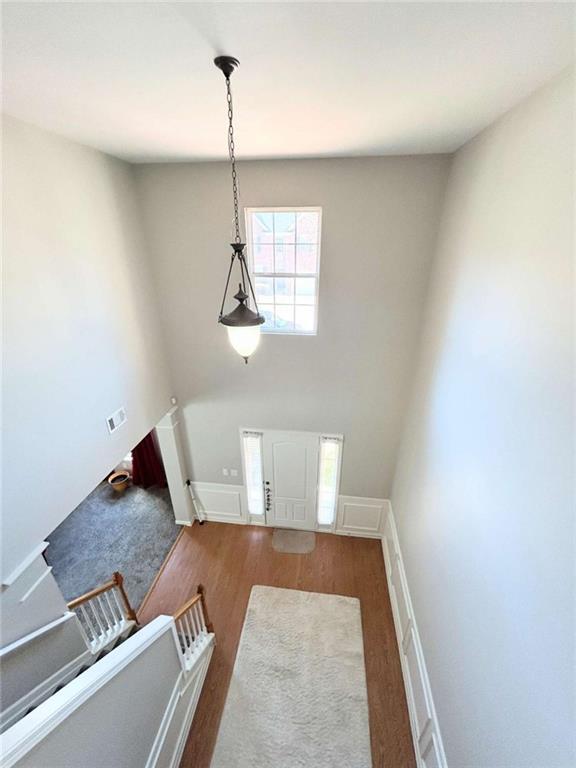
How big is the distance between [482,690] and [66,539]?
5616 millimetres

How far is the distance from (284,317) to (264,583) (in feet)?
11.5

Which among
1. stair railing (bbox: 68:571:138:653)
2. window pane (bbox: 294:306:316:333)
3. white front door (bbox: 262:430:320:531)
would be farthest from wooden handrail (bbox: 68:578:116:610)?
window pane (bbox: 294:306:316:333)

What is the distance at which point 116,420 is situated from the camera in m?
3.16

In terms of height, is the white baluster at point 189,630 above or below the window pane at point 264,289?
below

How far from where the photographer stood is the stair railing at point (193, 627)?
10.0 ft

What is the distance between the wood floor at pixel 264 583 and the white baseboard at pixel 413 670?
0.48 ft

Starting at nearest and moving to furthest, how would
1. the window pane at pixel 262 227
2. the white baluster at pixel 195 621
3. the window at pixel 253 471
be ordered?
the white baluster at pixel 195 621 < the window pane at pixel 262 227 < the window at pixel 253 471

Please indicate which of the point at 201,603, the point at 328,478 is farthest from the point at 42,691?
the point at 328,478

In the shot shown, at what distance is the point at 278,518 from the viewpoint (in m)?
5.03

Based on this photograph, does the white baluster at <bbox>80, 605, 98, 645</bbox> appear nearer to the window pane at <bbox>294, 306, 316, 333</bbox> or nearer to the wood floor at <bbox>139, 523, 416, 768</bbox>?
the wood floor at <bbox>139, 523, 416, 768</bbox>

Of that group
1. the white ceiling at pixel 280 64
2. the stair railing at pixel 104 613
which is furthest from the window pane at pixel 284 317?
the stair railing at pixel 104 613

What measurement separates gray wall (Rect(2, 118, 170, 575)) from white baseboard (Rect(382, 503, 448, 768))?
128 inches

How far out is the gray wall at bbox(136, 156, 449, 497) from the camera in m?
3.10

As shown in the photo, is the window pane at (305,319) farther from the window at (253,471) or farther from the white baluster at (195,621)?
the white baluster at (195,621)
